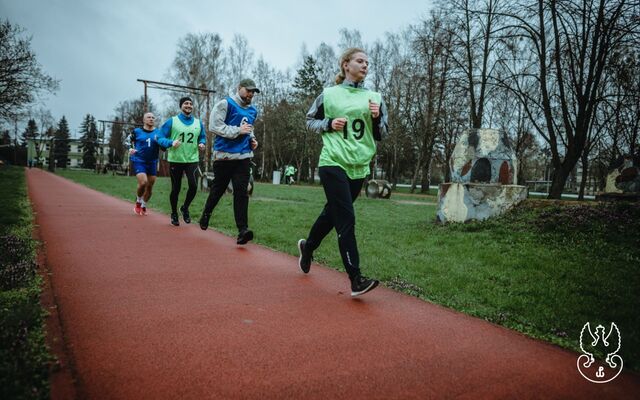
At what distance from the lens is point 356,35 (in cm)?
3675

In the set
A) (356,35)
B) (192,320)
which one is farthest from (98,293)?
(356,35)

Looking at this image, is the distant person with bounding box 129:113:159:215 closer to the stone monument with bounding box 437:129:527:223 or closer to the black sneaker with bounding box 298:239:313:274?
the black sneaker with bounding box 298:239:313:274

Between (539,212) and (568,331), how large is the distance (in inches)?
204

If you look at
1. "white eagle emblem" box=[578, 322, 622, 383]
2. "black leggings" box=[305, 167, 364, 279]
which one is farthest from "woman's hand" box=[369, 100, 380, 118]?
"white eagle emblem" box=[578, 322, 622, 383]

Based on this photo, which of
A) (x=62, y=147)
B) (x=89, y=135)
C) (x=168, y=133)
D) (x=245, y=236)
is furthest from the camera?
(x=89, y=135)

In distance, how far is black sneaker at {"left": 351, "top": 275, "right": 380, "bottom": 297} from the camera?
3.46 m

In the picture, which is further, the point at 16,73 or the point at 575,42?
the point at 16,73

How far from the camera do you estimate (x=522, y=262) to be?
5.31 metres

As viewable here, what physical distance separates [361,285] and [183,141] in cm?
519

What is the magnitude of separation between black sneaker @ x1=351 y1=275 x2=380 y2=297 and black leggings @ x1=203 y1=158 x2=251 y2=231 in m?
2.62

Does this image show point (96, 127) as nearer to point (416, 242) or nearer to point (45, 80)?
point (45, 80)

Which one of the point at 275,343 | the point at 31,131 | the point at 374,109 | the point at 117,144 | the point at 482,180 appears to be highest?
the point at 31,131

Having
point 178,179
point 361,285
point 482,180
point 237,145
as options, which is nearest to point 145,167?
point 178,179

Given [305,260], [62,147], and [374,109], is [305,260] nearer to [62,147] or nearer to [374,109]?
[374,109]
